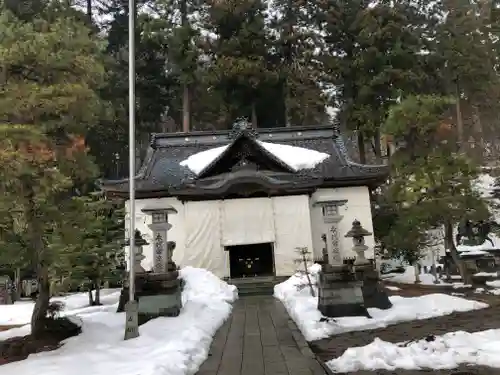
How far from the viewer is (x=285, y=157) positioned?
20.8 meters

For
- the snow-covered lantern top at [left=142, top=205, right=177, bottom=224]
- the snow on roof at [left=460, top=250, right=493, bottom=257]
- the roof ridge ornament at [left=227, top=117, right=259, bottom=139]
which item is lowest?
the snow on roof at [left=460, top=250, right=493, bottom=257]

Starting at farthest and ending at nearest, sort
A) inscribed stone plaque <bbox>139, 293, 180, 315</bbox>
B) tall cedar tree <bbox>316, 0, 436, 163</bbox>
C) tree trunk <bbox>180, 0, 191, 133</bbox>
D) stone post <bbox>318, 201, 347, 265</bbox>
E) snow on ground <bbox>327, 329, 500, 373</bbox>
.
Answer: tree trunk <bbox>180, 0, 191, 133</bbox>
tall cedar tree <bbox>316, 0, 436, 163</bbox>
stone post <bbox>318, 201, 347, 265</bbox>
inscribed stone plaque <bbox>139, 293, 180, 315</bbox>
snow on ground <bbox>327, 329, 500, 373</bbox>

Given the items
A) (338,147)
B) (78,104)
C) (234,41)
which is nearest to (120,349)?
(78,104)

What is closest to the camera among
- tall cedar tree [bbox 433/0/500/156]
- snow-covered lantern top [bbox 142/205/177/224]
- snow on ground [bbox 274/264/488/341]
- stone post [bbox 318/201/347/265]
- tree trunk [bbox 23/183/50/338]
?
tree trunk [bbox 23/183/50/338]

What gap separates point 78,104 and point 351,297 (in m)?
6.80

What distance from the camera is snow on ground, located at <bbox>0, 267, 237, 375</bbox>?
5.82 m

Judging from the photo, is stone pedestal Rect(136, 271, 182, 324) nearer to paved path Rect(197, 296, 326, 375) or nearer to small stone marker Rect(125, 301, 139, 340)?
paved path Rect(197, 296, 326, 375)

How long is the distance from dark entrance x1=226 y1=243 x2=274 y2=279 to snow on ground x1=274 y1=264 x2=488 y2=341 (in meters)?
6.87

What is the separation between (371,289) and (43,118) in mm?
8161

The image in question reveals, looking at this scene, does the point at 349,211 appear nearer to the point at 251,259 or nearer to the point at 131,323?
the point at 251,259

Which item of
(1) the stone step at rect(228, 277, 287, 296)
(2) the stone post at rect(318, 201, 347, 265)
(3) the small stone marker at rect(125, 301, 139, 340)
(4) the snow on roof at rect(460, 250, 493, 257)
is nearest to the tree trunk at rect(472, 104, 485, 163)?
(4) the snow on roof at rect(460, 250, 493, 257)

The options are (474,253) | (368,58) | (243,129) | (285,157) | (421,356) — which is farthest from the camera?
(368,58)

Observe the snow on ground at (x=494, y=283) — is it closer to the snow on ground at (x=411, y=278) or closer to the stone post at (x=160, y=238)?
the snow on ground at (x=411, y=278)

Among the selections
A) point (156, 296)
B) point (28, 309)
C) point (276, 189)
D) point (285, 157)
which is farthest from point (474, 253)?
point (28, 309)
